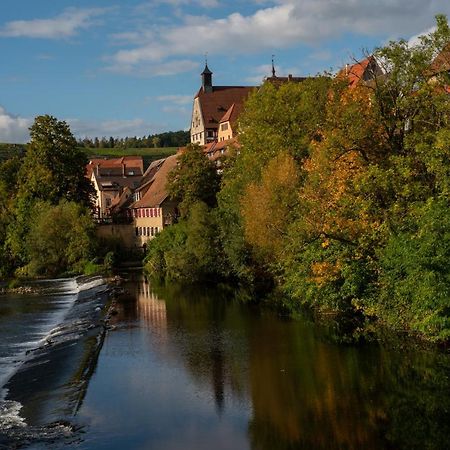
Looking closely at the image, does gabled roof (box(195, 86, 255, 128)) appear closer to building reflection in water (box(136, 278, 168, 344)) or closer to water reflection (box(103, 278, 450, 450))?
building reflection in water (box(136, 278, 168, 344))

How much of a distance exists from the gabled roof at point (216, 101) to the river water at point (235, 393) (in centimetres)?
7177

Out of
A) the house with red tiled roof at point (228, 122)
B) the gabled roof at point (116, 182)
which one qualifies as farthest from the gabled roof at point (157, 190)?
the gabled roof at point (116, 182)

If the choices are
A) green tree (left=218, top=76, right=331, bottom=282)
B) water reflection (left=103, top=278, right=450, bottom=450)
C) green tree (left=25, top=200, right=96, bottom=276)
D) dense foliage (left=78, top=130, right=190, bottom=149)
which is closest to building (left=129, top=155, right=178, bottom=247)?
green tree (left=25, top=200, right=96, bottom=276)

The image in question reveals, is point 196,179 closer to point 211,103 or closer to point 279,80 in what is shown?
point 279,80

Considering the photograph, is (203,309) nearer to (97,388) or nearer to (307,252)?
(307,252)

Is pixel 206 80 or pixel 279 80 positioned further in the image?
pixel 206 80

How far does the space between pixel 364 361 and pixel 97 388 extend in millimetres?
9120

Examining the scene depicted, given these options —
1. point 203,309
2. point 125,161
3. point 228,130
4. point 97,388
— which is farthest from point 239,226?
point 125,161

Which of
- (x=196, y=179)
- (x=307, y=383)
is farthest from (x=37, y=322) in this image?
(x=196, y=179)

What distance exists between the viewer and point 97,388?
22281mm

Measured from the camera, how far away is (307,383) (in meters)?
21.7

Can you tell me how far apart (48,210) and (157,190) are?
1342cm

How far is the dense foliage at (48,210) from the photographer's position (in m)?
62.7

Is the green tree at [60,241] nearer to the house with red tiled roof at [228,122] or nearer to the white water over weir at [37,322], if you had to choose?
the white water over weir at [37,322]
